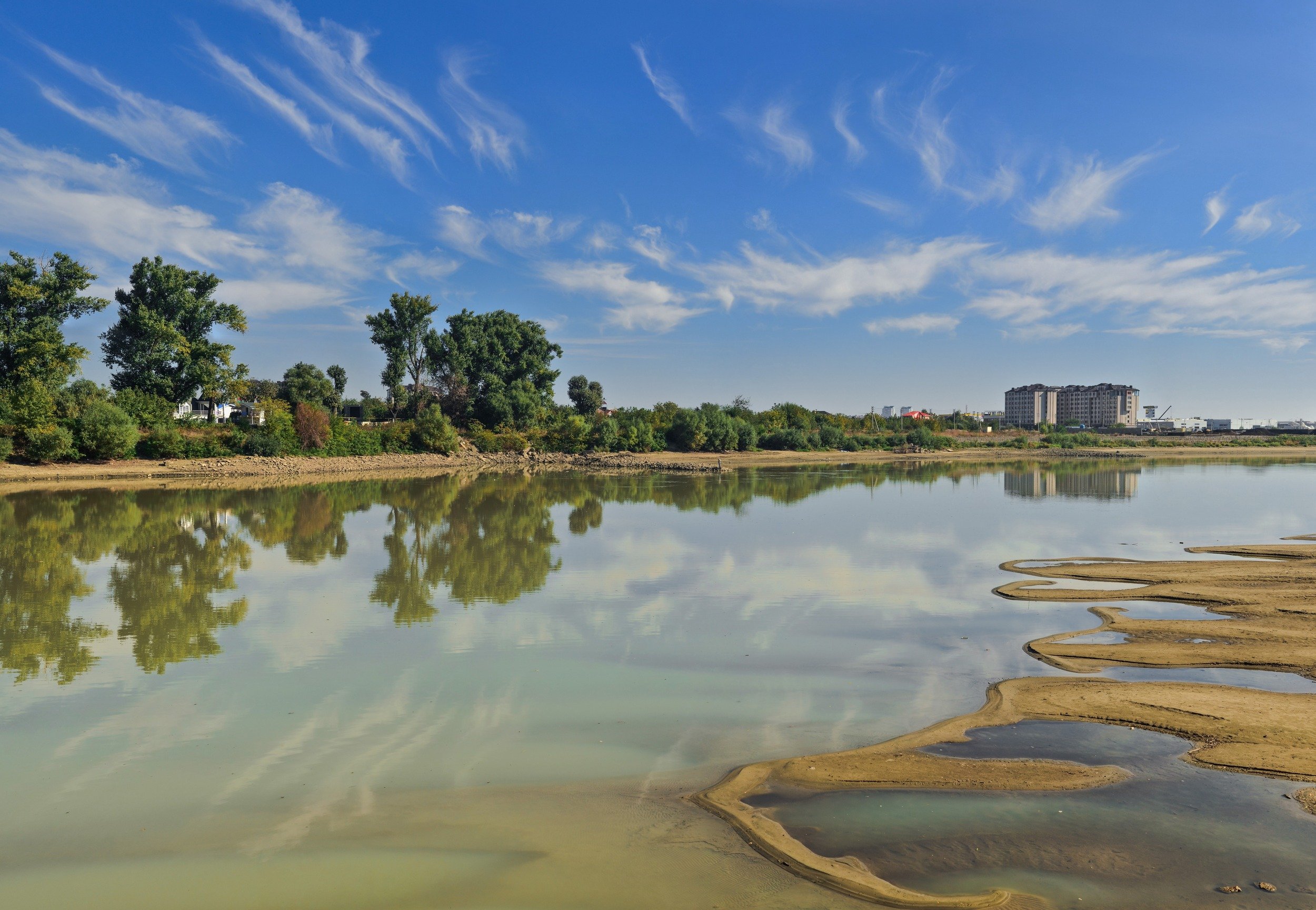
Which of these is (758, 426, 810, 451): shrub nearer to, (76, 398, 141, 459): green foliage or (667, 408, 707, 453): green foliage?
(667, 408, 707, 453): green foliage

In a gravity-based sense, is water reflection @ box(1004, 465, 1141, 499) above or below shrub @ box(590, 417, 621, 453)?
below

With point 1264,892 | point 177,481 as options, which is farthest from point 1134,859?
point 177,481

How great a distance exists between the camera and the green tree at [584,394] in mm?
114675

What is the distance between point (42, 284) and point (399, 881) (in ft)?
183

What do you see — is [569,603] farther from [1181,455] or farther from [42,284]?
[1181,455]

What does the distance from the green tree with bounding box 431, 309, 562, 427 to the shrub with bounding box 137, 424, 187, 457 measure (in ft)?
82.6

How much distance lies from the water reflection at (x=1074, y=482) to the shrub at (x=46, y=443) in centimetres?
5009

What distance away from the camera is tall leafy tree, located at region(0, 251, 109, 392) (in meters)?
45.5

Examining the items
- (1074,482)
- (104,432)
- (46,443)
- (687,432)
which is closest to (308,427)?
(104,432)

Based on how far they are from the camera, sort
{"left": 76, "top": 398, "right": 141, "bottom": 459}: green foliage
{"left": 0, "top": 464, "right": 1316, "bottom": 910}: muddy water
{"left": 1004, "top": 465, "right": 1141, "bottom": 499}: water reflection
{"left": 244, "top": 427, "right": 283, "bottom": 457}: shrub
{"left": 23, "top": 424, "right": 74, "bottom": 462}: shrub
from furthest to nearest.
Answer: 1. {"left": 244, "top": 427, "right": 283, "bottom": 457}: shrub
2. {"left": 76, "top": 398, "right": 141, "bottom": 459}: green foliage
3. {"left": 23, "top": 424, "right": 74, "bottom": 462}: shrub
4. {"left": 1004, "top": 465, "right": 1141, "bottom": 499}: water reflection
5. {"left": 0, "top": 464, "right": 1316, "bottom": 910}: muddy water

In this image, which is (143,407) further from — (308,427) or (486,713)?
(486,713)

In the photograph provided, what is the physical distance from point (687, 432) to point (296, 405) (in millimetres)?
33594

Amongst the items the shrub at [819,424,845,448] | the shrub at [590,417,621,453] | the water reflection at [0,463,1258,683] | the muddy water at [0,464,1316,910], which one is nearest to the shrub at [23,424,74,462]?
the water reflection at [0,463,1258,683]

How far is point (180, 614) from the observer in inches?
503
